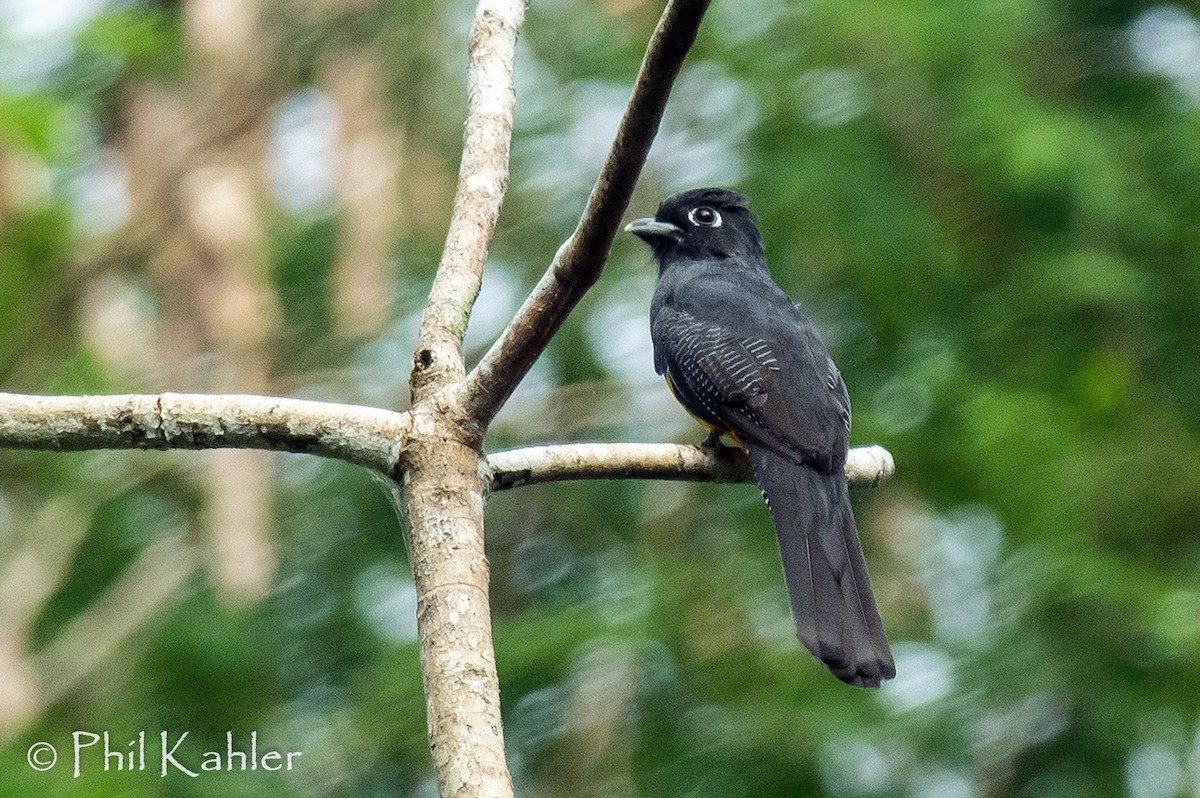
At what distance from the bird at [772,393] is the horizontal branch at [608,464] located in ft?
→ 0.78

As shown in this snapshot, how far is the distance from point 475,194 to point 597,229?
75 cm

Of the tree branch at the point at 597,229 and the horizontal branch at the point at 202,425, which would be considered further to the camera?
the horizontal branch at the point at 202,425

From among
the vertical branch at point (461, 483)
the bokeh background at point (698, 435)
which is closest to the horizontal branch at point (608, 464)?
the vertical branch at point (461, 483)

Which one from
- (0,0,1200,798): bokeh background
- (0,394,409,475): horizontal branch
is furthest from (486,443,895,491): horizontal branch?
(0,0,1200,798): bokeh background

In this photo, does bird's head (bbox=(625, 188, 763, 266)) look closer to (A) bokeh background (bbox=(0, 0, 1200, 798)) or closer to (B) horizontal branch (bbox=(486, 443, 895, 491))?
(A) bokeh background (bbox=(0, 0, 1200, 798))

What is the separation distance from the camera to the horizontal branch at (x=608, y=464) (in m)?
3.27

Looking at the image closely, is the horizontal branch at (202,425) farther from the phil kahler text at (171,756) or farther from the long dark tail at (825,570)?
the phil kahler text at (171,756)

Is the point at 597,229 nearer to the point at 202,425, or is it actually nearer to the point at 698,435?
the point at 202,425

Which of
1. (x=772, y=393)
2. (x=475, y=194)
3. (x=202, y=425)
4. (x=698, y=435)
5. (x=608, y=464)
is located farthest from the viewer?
(x=698, y=435)

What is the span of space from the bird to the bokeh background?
2.35 feet

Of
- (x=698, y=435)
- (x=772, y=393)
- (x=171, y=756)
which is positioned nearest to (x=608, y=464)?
(x=772, y=393)

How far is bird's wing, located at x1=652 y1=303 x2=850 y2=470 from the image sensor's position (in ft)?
14.5

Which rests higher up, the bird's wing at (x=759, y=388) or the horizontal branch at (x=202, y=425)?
the bird's wing at (x=759, y=388)

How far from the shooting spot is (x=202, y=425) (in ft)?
9.86
